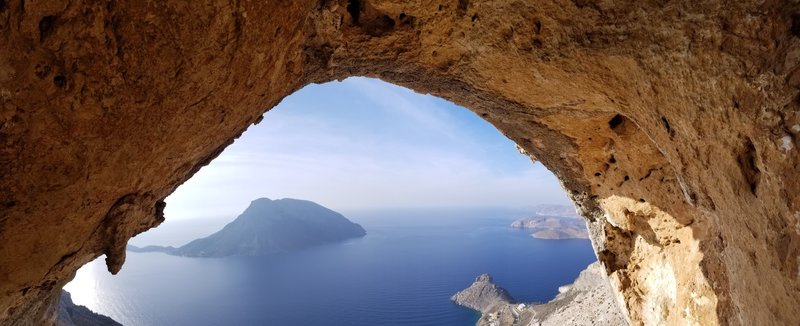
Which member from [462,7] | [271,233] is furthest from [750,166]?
[271,233]

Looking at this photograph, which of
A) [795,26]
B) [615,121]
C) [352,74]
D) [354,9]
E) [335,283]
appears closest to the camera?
[795,26]

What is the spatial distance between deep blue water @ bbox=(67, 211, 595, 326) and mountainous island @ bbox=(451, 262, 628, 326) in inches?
127

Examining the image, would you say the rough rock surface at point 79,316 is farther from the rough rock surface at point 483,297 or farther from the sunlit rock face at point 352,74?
the rough rock surface at point 483,297

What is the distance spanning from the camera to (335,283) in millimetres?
67000


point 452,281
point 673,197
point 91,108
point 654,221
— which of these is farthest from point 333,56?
point 452,281

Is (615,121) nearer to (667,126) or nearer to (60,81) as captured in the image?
(667,126)

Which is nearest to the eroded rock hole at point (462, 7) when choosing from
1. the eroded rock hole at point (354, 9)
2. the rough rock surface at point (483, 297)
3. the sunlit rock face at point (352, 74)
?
the sunlit rock face at point (352, 74)

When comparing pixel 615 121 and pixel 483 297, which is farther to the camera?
pixel 483 297

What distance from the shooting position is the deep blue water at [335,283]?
167 feet

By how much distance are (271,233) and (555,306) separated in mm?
94573

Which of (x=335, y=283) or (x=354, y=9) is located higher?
(x=354, y=9)

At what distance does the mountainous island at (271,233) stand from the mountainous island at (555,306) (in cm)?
7012

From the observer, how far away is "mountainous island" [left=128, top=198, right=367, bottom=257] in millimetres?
107812

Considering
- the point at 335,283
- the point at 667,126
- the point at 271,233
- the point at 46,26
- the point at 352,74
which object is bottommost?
the point at 335,283
